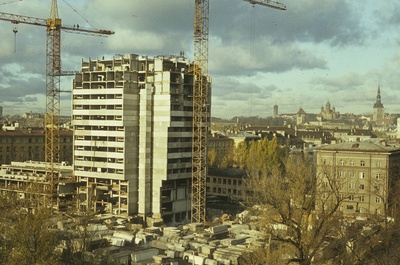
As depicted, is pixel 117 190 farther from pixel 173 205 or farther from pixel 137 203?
pixel 173 205

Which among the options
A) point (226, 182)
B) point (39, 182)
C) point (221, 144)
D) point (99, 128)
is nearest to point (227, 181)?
point (226, 182)

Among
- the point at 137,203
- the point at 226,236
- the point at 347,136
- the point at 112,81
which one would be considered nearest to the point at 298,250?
the point at 226,236

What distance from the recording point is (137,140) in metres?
57.2

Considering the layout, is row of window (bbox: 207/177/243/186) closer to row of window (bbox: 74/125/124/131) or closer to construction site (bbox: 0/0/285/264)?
construction site (bbox: 0/0/285/264)

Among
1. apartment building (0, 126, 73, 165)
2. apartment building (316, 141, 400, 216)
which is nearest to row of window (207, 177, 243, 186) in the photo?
apartment building (316, 141, 400, 216)

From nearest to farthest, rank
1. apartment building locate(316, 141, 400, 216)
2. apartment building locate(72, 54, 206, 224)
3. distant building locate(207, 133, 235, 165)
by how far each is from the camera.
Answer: apartment building locate(72, 54, 206, 224)
apartment building locate(316, 141, 400, 216)
distant building locate(207, 133, 235, 165)

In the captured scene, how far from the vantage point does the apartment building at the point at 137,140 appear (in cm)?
5625

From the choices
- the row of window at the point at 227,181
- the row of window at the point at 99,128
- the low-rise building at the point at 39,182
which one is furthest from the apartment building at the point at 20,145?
the row of window at the point at 99,128

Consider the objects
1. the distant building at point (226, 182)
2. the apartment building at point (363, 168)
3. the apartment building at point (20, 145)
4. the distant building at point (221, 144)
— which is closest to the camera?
the apartment building at point (363, 168)

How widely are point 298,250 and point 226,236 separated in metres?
26.2

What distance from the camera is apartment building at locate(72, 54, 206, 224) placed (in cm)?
5625

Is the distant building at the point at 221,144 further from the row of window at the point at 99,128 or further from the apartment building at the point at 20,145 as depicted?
the row of window at the point at 99,128

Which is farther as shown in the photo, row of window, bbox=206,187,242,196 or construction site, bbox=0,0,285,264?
row of window, bbox=206,187,242,196

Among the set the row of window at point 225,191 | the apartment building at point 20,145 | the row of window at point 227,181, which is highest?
the apartment building at point 20,145
